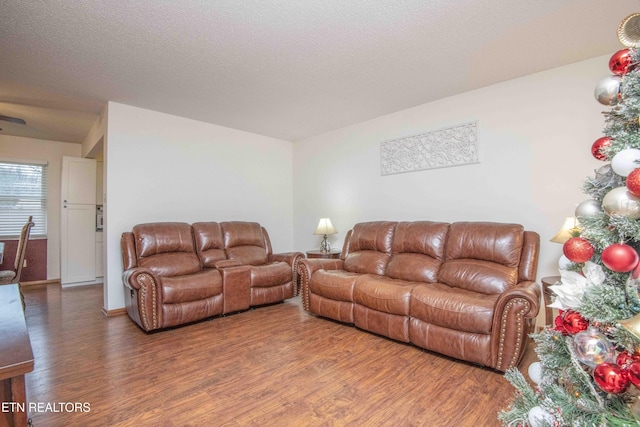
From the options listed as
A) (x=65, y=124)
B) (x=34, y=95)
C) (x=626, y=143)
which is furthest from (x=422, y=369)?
(x=65, y=124)

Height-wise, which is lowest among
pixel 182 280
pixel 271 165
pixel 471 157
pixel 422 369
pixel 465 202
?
pixel 422 369

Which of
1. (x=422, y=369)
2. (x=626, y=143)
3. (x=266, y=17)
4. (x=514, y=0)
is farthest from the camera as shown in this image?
(x=422, y=369)

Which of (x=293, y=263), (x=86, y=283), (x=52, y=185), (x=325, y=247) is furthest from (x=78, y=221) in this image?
(x=325, y=247)

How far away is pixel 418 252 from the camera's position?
10.2ft

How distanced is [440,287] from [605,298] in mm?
1813

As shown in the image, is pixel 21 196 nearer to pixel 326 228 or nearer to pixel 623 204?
pixel 326 228

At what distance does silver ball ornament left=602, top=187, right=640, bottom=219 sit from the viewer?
0.85m

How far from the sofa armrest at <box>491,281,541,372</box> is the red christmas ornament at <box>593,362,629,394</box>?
1.28m

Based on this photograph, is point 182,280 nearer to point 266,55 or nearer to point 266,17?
Result: point 266,55

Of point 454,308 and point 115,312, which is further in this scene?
point 115,312

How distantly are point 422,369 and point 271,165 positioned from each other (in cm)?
390

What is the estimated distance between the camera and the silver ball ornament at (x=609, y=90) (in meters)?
0.99

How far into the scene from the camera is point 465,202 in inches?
130

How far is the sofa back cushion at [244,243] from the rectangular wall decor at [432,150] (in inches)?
78.6
